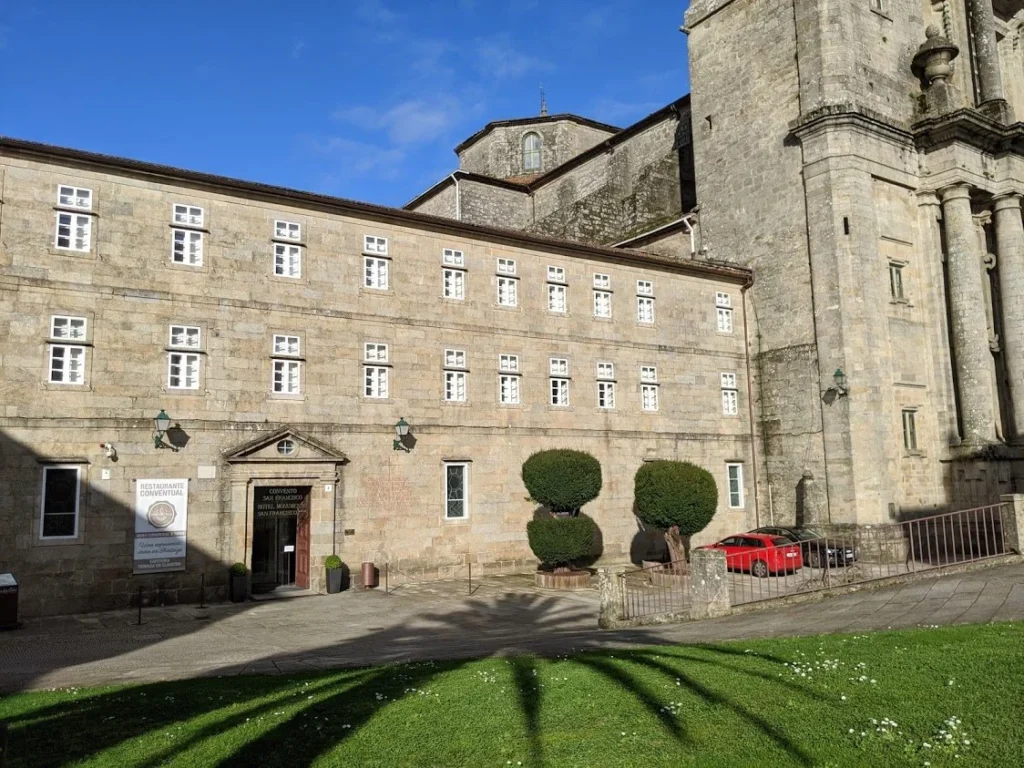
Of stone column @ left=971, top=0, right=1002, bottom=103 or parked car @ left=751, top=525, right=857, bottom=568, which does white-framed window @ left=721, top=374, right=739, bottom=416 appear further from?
stone column @ left=971, top=0, right=1002, bottom=103

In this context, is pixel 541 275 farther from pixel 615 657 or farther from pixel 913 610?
pixel 615 657

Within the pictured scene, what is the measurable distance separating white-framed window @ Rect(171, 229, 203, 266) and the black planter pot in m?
7.66

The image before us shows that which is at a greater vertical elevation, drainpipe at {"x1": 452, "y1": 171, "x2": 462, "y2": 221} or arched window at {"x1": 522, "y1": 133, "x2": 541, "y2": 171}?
arched window at {"x1": 522, "y1": 133, "x2": 541, "y2": 171}

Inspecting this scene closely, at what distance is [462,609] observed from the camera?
1795 cm

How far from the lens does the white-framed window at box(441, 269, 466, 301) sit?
77.2ft

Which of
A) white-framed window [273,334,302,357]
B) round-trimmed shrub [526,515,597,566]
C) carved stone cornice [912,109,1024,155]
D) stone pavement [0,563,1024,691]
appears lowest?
stone pavement [0,563,1024,691]

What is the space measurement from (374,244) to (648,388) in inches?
406

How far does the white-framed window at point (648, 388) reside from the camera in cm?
2669

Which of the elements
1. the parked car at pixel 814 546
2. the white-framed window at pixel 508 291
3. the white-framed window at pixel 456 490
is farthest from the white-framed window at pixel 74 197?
the parked car at pixel 814 546

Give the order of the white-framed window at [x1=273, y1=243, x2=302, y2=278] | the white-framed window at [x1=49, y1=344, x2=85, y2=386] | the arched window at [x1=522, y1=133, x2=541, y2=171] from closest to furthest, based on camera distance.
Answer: the white-framed window at [x1=49, y1=344, x2=85, y2=386]
the white-framed window at [x1=273, y1=243, x2=302, y2=278]
the arched window at [x1=522, y1=133, x2=541, y2=171]

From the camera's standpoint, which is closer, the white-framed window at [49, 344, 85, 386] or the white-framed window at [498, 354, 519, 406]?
the white-framed window at [49, 344, 85, 386]

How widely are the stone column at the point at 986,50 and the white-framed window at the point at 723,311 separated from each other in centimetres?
1261

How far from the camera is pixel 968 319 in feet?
92.0

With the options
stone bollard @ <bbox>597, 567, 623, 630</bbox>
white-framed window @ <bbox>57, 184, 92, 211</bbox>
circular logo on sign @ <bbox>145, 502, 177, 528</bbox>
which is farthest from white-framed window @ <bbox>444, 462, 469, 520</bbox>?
white-framed window @ <bbox>57, 184, 92, 211</bbox>
